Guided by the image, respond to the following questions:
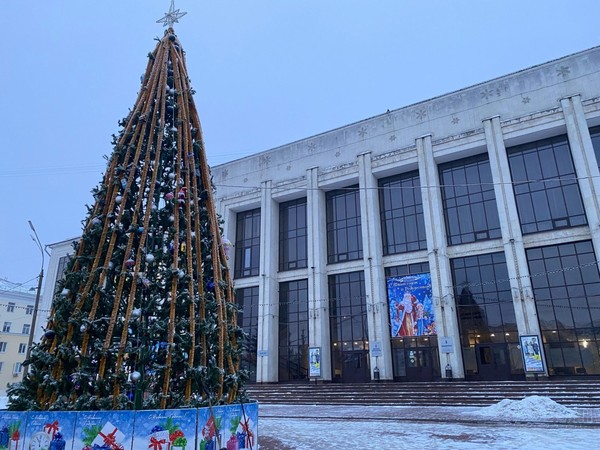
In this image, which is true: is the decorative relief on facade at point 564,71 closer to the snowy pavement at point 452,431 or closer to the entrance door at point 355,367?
the snowy pavement at point 452,431

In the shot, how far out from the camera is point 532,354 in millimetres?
22016

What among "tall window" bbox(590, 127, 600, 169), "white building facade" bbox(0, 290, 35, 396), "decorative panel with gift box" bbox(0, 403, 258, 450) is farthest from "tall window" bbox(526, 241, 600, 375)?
"white building facade" bbox(0, 290, 35, 396)

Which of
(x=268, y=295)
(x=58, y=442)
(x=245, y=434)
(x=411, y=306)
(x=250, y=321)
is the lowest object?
(x=245, y=434)

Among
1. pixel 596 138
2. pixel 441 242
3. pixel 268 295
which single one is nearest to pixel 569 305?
pixel 441 242

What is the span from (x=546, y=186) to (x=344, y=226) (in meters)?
13.5

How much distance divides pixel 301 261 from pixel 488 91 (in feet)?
58.5

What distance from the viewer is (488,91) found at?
28359mm

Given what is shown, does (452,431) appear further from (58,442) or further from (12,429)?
(12,429)

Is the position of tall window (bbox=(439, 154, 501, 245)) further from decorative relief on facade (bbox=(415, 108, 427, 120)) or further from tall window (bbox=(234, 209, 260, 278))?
tall window (bbox=(234, 209, 260, 278))

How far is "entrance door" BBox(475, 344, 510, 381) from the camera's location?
2411 centimetres

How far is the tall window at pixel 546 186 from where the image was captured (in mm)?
25109

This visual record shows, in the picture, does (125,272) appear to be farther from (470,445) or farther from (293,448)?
(470,445)

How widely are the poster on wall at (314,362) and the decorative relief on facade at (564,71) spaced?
916 inches

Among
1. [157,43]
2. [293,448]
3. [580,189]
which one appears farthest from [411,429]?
[580,189]
